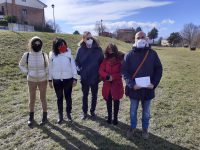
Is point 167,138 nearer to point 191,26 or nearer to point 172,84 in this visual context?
point 172,84

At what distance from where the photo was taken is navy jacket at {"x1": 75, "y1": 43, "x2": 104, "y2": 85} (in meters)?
6.93

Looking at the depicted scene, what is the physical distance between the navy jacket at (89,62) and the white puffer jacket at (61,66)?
31 centimetres

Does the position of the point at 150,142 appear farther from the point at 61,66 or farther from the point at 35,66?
the point at 35,66

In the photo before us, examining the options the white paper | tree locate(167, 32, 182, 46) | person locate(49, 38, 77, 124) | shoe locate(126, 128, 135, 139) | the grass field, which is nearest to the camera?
the white paper

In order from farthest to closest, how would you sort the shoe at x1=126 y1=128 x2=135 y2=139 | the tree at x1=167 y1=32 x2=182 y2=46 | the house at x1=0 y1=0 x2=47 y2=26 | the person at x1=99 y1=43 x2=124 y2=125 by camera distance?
the tree at x1=167 y1=32 x2=182 y2=46
the house at x1=0 y1=0 x2=47 y2=26
the person at x1=99 y1=43 x2=124 y2=125
the shoe at x1=126 y1=128 x2=135 y2=139

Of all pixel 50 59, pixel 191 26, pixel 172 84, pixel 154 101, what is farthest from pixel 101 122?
pixel 191 26

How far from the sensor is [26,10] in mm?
61375

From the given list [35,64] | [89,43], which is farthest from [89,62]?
[35,64]

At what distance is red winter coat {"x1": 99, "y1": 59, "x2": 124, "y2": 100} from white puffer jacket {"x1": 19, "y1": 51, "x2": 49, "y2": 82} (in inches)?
47.8

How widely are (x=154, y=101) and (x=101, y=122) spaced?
2.59 metres

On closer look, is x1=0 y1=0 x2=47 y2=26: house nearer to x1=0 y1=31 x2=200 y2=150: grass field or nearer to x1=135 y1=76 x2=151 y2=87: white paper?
x1=0 y1=31 x2=200 y2=150: grass field

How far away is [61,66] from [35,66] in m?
0.56

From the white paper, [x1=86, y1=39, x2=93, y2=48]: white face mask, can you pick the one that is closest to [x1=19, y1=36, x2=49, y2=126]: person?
[x1=86, y1=39, x2=93, y2=48]: white face mask

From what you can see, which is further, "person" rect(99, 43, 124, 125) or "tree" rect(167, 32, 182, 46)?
"tree" rect(167, 32, 182, 46)
